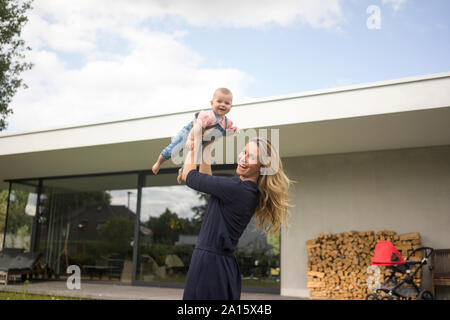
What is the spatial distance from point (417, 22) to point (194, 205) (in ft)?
42.7

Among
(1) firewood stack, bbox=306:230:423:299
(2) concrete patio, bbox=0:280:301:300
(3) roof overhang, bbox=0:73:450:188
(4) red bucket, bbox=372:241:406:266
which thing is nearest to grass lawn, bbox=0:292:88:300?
(2) concrete patio, bbox=0:280:301:300

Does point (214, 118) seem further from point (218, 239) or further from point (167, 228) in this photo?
point (167, 228)

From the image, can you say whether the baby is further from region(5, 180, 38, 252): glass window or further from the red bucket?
region(5, 180, 38, 252): glass window

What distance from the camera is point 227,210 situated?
166cm

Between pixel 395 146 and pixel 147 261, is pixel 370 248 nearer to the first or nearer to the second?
pixel 395 146

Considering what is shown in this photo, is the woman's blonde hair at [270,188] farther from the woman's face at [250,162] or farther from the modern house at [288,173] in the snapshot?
the modern house at [288,173]

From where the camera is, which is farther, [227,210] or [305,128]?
[305,128]

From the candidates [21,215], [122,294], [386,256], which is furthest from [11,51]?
[386,256]

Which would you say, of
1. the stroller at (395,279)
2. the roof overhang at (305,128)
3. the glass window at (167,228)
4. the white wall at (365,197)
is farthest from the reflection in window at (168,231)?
the stroller at (395,279)

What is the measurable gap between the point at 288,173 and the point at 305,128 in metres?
1.85

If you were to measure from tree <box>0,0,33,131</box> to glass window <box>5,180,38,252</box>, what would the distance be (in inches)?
62.0

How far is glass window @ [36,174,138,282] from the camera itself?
7.79 meters

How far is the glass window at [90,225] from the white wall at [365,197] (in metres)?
3.18
